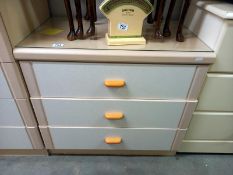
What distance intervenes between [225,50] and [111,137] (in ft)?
2.09

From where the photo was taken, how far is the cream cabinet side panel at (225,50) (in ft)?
2.10

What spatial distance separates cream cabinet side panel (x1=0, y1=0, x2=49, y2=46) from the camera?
63cm

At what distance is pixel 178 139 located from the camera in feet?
3.12

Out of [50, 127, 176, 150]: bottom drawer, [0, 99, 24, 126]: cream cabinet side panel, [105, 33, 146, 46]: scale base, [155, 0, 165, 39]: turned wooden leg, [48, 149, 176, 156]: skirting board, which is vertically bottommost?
[48, 149, 176, 156]: skirting board

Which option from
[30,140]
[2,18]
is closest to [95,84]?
[2,18]

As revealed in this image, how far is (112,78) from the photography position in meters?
0.73

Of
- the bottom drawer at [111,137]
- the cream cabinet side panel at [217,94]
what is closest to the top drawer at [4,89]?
the bottom drawer at [111,137]

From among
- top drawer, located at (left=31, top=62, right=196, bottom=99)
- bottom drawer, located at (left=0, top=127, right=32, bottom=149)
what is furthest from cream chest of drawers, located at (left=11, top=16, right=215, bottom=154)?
bottom drawer, located at (left=0, top=127, right=32, bottom=149)

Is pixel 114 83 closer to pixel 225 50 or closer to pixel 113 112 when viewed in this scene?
pixel 113 112

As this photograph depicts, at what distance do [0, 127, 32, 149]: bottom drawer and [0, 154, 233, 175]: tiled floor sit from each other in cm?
12

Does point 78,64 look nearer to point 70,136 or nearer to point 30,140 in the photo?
point 70,136

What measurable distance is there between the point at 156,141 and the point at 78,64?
0.58 metres

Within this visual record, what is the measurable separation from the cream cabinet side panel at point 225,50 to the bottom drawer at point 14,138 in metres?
0.92

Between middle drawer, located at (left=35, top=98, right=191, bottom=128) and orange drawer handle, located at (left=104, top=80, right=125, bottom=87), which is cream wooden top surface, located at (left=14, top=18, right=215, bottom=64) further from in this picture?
middle drawer, located at (left=35, top=98, right=191, bottom=128)
